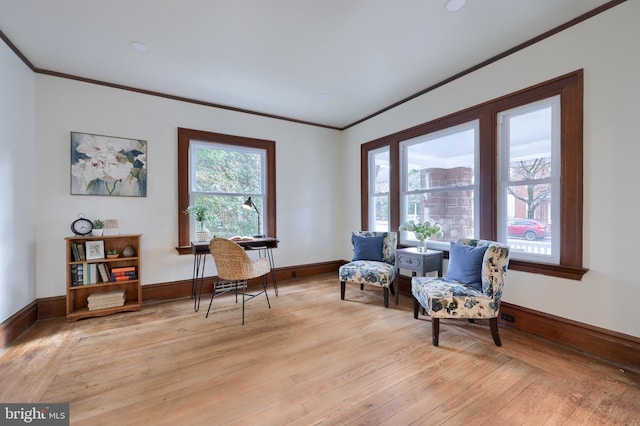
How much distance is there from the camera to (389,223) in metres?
4.07

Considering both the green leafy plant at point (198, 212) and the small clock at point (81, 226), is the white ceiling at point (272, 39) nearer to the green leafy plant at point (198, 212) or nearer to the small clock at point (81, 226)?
the green leafy plant at point (198, 212)

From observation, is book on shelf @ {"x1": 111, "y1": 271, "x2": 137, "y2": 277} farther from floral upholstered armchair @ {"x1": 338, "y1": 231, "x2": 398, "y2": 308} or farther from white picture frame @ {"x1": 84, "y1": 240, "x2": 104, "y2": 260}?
floral upholstered armchair @ {"x1": 338, "y1": 231, "x2": 398, "y2": 308}

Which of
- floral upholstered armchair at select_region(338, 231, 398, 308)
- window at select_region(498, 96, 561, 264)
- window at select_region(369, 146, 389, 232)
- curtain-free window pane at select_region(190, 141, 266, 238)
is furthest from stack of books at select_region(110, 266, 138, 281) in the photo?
window at select_region(498, 96, 561, 264)

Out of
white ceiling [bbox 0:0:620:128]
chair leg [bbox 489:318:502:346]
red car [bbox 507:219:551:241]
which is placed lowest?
chair leg [bbox 489:318:502:346]

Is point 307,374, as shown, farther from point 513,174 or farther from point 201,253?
point 513,174

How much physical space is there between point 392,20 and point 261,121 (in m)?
2.55

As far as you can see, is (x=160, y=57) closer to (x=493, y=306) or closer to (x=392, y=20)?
(x=392, y=20)

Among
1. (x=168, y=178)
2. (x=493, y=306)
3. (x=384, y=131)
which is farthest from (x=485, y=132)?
(x=168, y=178)

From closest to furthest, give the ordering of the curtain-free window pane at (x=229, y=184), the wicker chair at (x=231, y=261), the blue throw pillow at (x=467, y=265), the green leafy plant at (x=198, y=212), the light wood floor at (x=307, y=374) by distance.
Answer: the light wood floor at (x=307, y=374) < the blue throw pillow at (x=467, y=265) < the wicker chair at (x=231, y=261) < the green leafy plant at (x=198, y=212) < the curtain-free window pane at (x=229, y=184)

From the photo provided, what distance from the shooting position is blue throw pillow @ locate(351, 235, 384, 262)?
3.68 m

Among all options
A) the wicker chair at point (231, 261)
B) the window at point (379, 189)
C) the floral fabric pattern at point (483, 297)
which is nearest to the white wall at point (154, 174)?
the window at point (379, 189)

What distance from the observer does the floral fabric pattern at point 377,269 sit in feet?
10.4

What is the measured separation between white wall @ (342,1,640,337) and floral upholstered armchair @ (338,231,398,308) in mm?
1382

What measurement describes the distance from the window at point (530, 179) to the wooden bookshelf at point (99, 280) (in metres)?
4.15
